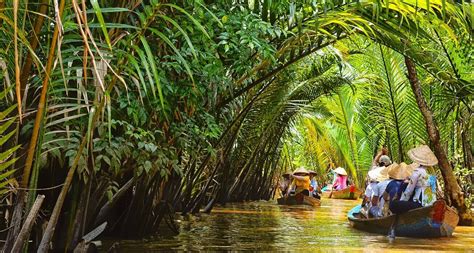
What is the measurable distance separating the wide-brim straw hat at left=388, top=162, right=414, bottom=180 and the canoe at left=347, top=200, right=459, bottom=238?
51 cm

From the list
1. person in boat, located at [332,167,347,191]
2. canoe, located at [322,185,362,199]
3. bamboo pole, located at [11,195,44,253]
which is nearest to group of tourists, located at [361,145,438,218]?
bamboo pole, located at [11,195,44,253]

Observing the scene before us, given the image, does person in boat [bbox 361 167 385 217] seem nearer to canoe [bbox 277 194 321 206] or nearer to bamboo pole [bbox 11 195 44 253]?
canoe [bbox 277 194 321 206]

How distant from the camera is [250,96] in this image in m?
10.5

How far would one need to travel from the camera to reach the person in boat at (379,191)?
1099 centimetres

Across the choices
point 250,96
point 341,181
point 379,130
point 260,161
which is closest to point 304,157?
point 341,181

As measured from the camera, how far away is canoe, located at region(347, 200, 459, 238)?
992 cm

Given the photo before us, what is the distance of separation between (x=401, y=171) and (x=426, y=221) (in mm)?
781

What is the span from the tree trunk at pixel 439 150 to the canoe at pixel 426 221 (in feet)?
4.36

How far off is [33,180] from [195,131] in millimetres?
2548

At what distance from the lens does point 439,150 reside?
11.6m

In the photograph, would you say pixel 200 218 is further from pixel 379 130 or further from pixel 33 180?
pixel 33 180

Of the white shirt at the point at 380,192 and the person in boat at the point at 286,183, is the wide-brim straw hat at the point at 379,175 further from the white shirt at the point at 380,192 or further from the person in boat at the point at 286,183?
the person in boat at the point at 286,183

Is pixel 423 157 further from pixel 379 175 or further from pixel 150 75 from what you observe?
pixel 150 75

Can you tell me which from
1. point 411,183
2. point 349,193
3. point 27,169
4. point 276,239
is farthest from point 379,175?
point 349,193
